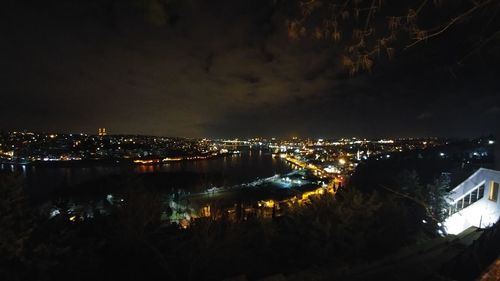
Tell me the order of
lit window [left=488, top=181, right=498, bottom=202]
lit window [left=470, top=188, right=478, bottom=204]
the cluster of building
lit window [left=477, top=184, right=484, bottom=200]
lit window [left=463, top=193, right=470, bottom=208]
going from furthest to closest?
the cluster of building < lit window [left=463, top=193, right=470, bottom=208] < lit window [left=470, top=188, right=478, bottom=204] < lit window [left=477, top=184, right=484, bottom=200] < lit window [left=488, top=181, right=498, bottom=202]

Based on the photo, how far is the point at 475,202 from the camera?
10.9 meters

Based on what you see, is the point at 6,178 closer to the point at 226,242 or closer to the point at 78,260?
the point at 78,260

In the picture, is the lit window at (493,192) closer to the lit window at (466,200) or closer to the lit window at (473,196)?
the lit window at (473,196)

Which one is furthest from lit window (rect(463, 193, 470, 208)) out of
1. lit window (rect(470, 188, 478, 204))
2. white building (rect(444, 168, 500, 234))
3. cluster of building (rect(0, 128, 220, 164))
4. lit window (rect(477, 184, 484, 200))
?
cluster of building (rect(0, 128, 220, 164))

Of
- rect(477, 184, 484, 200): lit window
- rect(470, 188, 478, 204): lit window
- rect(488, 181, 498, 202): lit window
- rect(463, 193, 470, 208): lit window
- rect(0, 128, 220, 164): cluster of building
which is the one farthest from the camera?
rect(0, 128, 220, 164): cluster of building

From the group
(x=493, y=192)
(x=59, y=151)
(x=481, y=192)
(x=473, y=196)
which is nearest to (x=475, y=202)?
(x=481, y=192)

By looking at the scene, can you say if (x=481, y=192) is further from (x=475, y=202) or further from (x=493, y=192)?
(x=493, y=192)

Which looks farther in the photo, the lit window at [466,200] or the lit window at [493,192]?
the lit window at [466,200]

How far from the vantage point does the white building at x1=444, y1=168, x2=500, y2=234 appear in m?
10.1

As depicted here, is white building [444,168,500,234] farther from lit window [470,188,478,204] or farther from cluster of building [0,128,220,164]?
cluster of building [0,128,220,164]

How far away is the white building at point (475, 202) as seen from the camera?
10.1m

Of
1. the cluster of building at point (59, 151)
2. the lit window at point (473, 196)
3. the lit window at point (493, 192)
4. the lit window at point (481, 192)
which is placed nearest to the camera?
the lit window at point (493, 192)

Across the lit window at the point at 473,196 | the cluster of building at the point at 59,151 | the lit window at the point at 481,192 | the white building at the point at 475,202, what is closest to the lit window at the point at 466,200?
the white building at the point at 475,202

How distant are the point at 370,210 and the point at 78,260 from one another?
5325 mm
